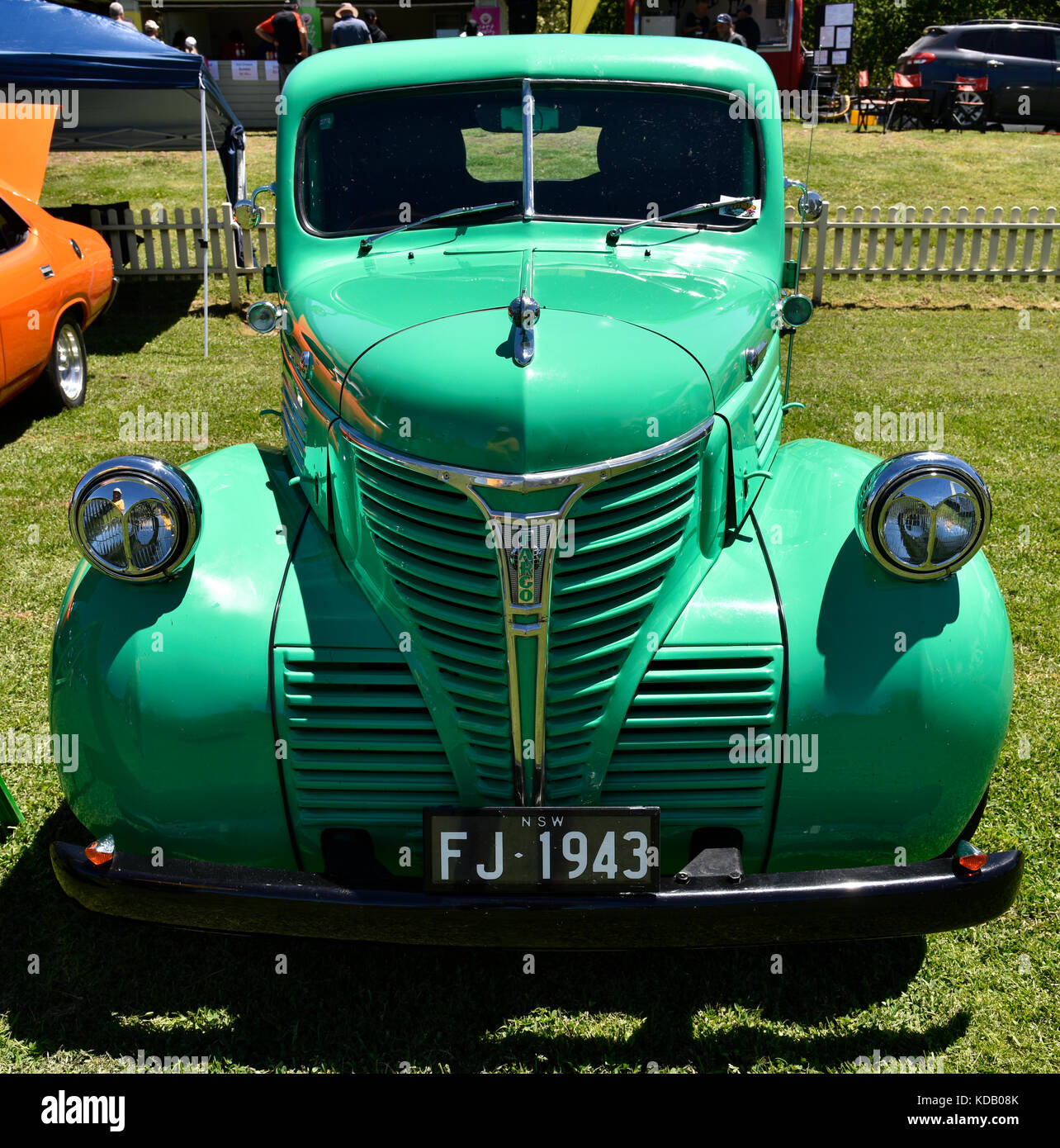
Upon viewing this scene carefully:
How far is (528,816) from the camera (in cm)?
245

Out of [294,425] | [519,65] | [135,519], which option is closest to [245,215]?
[294,425]

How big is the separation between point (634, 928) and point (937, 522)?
120cm

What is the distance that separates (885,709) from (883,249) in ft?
34.5

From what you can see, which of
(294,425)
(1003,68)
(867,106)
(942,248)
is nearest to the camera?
(294,425)

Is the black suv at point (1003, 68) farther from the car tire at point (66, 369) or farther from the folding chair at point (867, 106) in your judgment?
the car tire at point (66, 369)

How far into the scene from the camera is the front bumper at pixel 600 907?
2424 mm

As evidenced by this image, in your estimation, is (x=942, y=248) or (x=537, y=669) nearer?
(x=537, y=669)

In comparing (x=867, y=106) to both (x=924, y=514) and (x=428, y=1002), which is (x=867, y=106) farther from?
(x=428, y=1002)

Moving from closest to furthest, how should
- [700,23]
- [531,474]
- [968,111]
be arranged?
[531,474]
[700,23]
[968,111]

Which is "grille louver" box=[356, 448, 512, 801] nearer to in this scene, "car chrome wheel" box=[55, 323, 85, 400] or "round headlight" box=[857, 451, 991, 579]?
"round headlight" box=[857, 451, 991, 579]

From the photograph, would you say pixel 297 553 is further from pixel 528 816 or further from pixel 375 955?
pixel 375 955

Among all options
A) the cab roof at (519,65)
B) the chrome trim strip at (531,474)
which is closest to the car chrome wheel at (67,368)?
the cab roof at (519,65)

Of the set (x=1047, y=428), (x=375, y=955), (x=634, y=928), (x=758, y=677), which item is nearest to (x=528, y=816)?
(x=634, y=928)

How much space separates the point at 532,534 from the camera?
7.93 feet
